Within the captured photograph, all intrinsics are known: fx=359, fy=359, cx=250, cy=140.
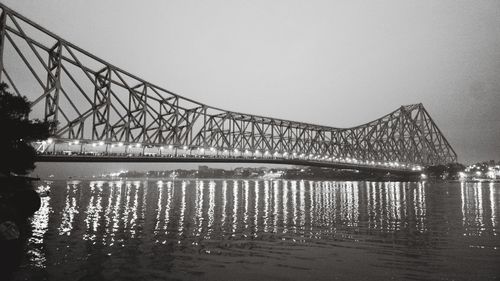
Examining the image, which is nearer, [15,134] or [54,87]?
[15,134]

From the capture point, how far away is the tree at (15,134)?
829 inches

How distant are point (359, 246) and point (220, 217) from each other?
38.1 feet

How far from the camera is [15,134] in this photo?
71.2 ft

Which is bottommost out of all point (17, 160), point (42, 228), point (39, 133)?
point (42, 228)

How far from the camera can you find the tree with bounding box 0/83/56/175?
21047mm

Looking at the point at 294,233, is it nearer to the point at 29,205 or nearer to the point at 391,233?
the point at 391,233

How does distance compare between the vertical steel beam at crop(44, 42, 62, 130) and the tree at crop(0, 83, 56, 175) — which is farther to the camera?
the vertical steel beam at crop(44, 42, 62, 130)

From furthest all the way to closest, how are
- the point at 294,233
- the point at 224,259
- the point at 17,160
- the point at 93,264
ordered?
the point at 17,160, the point at 294,233, the point at 224,259, the point at 93,264

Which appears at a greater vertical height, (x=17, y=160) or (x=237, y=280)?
(x=17, y=160)

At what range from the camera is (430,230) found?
18.5 m

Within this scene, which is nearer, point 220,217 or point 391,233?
point 391,233

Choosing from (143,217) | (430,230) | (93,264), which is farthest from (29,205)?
(430,230)

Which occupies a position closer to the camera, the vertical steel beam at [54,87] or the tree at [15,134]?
the tree at [15,134]

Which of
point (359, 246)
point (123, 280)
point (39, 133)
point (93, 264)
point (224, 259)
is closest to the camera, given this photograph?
point (123, 280)
